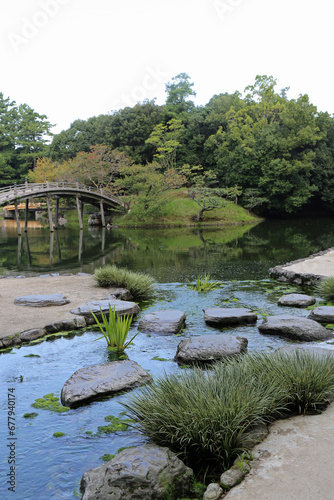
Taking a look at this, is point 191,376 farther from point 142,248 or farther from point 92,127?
point 92,127

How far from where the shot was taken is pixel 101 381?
422 centimetres

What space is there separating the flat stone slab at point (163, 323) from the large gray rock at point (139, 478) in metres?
3.45

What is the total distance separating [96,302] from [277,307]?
11.6ft

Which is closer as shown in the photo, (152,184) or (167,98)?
(152,184)

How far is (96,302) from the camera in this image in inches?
280

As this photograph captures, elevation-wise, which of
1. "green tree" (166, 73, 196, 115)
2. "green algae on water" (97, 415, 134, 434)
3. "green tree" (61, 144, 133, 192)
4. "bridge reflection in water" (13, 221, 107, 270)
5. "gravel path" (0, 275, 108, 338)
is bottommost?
"bridge reflection in water" (13, 221, 107, 270)

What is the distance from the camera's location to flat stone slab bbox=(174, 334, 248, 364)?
4.86 m

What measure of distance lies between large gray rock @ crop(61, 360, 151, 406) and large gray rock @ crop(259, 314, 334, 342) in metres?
2.38

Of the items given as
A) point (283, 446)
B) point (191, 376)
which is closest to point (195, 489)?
point (283, 446)

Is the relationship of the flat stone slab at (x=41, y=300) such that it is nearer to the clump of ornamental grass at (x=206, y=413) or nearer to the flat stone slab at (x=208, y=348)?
the flat stone slab at (x=208, y=348)

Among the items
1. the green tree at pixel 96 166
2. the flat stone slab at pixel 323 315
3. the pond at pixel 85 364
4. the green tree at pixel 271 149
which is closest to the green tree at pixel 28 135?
the green tree at pixel 96 166

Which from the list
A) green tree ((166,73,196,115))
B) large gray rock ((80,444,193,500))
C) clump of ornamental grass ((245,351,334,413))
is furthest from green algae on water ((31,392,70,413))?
green tree ((166,73,196,115))

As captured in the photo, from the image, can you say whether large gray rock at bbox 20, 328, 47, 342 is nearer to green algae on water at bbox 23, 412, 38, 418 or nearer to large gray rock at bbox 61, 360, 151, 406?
large gray rock at bbox 61, 360, 151, 406

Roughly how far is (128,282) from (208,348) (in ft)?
13.7
